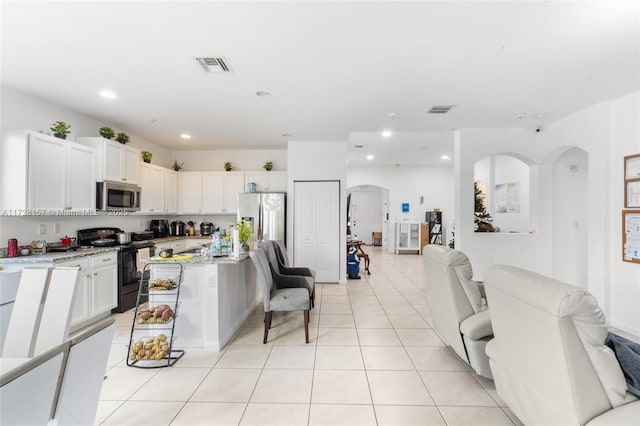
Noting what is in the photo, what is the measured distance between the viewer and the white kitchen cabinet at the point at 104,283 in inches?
145

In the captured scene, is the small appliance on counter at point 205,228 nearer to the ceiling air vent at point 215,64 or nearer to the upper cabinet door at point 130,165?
the upper cabinet door at point 130,165

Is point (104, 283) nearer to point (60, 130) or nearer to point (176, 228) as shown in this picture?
point (60, 130)

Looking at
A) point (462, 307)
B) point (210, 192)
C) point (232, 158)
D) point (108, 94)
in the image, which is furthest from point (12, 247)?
point (462, 307)

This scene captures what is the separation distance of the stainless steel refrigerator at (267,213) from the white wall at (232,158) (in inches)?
41.0

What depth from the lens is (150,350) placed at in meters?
2.75

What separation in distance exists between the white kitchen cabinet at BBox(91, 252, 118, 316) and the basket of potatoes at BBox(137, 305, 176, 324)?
136cm

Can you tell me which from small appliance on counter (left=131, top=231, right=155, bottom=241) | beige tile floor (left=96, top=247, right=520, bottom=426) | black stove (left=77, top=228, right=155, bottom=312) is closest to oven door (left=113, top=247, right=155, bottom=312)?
black stove (left=77, top=228, right=155, bottom=312)

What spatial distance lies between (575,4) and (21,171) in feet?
16.7

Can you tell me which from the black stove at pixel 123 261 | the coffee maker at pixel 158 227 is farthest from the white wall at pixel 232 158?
the black stove at pixel 123 261

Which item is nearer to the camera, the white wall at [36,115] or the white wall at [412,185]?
the white wall at [36,115]

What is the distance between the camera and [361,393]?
7.61 ft

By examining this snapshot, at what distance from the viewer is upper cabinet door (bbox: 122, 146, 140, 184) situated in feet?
14.9

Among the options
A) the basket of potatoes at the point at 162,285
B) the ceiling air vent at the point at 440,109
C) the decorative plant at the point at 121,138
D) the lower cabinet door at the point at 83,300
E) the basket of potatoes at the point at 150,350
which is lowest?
the basket of potatoes at the point at 150,350

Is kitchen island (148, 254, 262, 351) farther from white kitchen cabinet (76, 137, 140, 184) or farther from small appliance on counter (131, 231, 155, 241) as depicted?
small appliance on counter (131, 231, 155, 241)
